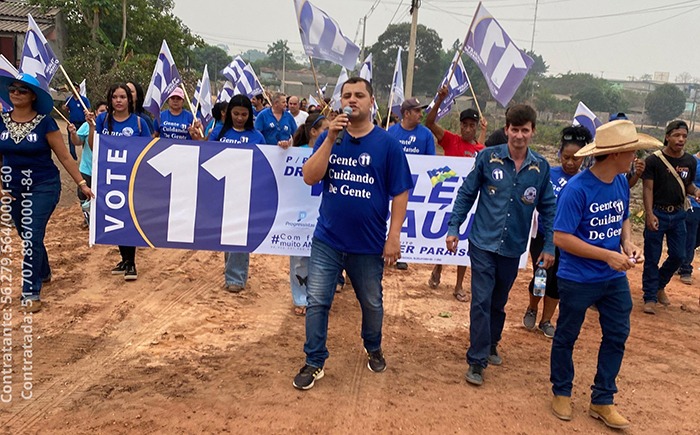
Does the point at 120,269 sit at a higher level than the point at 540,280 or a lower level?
lower

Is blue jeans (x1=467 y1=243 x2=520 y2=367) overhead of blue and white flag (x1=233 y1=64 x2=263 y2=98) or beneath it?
beneath

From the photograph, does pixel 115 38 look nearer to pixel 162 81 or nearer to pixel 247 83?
pixel 247 83

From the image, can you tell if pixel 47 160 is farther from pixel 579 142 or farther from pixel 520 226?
pixel 579 142

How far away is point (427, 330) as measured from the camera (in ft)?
17.9

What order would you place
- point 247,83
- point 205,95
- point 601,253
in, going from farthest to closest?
point 247,83 → point 205,95 → point 601,253

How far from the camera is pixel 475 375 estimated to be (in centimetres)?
428

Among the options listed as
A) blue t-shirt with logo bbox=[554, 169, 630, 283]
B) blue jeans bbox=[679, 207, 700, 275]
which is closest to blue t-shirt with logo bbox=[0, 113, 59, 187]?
blue t-shirt with logo bbox=[554, 169, 630, 283]

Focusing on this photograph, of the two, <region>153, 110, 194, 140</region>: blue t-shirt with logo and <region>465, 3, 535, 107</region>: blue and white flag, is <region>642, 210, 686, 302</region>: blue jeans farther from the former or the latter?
<region>153, 110, 194, 140</region>: blue t-shirt with logo

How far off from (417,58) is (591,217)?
72.5 m

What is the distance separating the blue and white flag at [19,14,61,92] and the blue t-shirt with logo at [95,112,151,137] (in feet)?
3.14

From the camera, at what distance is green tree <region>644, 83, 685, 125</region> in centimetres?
6000

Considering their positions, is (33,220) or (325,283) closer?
(325,283)

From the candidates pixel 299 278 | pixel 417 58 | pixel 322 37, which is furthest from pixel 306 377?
pixel 417 58

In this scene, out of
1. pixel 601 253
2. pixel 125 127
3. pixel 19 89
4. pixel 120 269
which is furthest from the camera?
pixel 120 269
